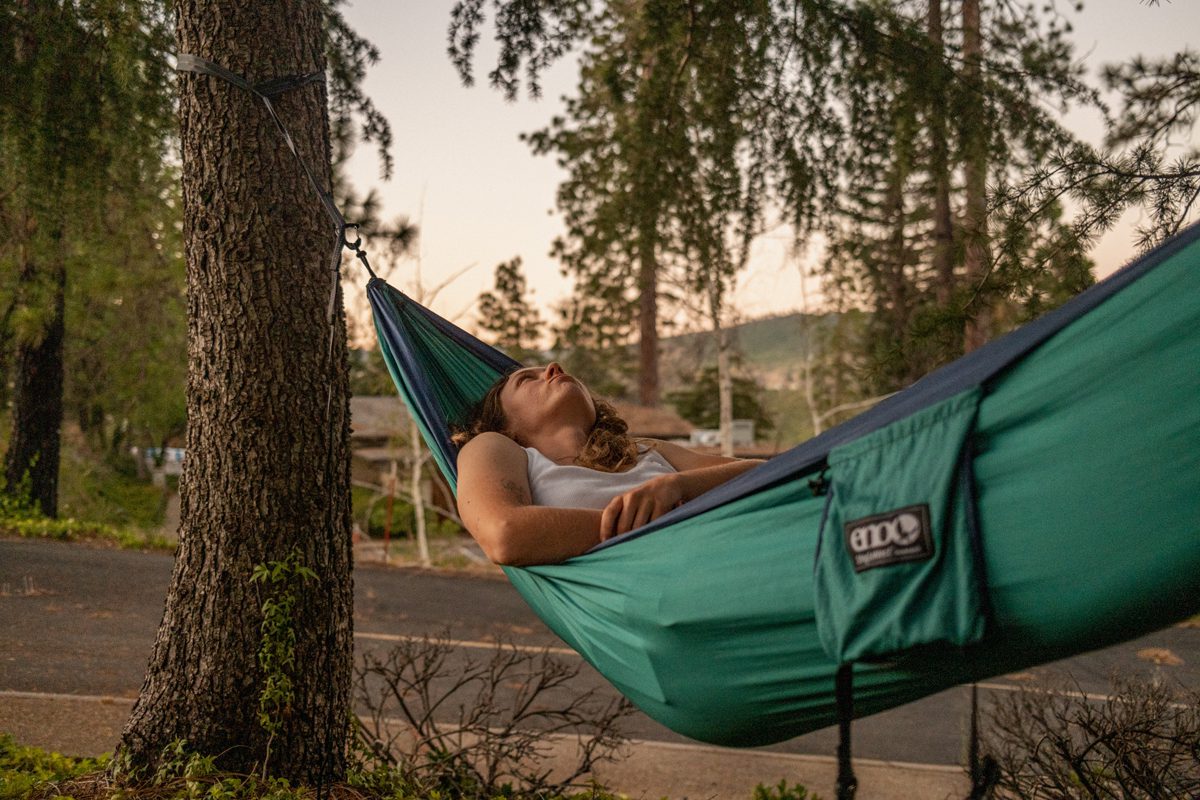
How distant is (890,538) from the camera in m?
1.15

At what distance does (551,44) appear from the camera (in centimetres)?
354

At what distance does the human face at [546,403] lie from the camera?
2.03 m

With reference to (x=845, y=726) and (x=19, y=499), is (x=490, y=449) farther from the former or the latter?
(x=19, y=499)

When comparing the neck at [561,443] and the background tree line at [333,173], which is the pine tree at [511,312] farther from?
the neck at [561,443]

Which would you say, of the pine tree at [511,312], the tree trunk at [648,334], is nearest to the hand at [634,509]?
the tree trunk at [648,334]

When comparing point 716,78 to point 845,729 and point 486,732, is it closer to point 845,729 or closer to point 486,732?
point 486,732

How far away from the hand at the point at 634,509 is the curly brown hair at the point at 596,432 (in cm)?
33

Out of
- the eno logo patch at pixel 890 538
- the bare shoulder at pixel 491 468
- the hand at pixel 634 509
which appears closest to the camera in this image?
the eno logo patch at pixel 890 538

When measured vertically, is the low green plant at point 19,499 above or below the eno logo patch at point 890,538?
below

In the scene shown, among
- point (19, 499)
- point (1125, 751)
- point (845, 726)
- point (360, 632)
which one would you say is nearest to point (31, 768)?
point (845, 726)

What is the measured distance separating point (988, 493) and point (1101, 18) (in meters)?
3.48

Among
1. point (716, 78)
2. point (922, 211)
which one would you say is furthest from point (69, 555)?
point (922, 211)

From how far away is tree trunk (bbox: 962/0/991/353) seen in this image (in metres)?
2.64

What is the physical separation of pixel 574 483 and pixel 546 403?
0.27 metres
